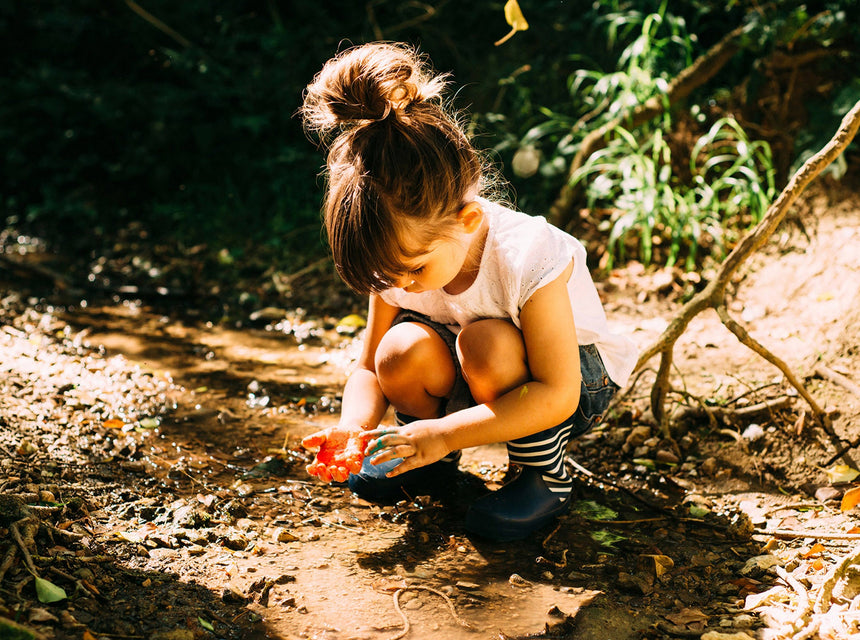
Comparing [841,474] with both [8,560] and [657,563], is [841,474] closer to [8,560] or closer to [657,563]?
[657,563]

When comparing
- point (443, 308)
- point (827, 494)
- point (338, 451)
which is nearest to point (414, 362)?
point (443, 308)

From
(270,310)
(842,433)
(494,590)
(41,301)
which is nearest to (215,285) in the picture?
(270,310)

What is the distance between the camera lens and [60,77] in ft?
14.4

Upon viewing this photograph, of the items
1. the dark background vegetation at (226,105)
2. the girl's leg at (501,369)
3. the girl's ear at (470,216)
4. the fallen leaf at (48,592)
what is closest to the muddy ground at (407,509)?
the fallen leaf at (48,592)

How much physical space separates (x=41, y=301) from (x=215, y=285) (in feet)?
2.55

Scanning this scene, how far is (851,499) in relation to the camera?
1.77 metres

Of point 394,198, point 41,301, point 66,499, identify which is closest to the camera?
point 394,198

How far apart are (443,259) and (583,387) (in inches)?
20.9

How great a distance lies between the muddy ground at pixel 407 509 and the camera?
1.47 m

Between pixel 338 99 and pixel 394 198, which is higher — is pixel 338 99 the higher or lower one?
the higher one

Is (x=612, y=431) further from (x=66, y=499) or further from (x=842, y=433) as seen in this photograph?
(x=66, y=499)

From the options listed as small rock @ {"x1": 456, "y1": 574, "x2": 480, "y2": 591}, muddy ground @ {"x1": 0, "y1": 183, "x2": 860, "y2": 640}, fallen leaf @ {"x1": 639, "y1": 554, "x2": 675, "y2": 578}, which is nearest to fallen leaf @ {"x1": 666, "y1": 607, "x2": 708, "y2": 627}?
muddy ground @ {"x1": 0, "y1": 183, "x2": 860, "y2": 640}

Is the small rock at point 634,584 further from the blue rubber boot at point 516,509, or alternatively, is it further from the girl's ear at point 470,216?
the girl's ear at point 470,216

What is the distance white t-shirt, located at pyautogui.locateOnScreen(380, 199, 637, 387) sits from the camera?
1.68 m
